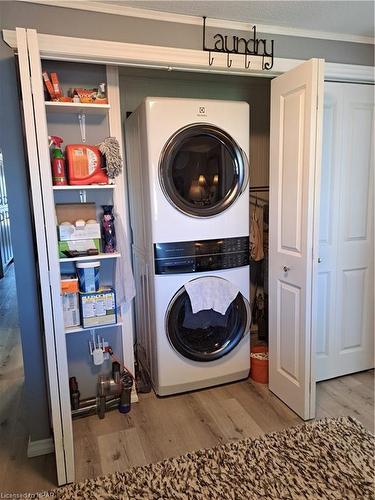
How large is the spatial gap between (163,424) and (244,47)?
7.49 feet

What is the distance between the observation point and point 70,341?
222 centimetres

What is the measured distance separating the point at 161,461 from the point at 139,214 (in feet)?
5.04

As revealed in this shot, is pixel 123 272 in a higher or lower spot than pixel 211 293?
Answer: higher

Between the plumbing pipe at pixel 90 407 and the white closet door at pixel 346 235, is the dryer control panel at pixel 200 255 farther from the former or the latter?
the plumbing pipe at pixel 90 407

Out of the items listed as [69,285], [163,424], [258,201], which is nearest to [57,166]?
[69,285]

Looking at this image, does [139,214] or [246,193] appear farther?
[139,214]

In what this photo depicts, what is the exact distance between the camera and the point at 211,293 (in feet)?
7.73

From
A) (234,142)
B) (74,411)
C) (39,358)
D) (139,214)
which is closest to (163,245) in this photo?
(139,214)

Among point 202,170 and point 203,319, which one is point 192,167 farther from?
point 203,319

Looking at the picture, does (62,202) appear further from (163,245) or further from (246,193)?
(246,193)

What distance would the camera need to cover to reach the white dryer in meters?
2.27

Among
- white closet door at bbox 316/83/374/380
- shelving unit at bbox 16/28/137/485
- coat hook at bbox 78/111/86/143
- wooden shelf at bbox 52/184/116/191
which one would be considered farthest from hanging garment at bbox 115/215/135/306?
white closet door at bbox 316/83/374/380

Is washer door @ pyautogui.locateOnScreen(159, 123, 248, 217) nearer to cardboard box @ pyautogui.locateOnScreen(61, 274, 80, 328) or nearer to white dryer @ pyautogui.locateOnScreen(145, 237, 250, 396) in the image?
white dryer @ pyautogui.locateOnScreen(145, 237, 250, 396)

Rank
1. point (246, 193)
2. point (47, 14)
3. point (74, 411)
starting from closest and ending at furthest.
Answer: point (47, 14) → point (74, 411) → point (246, 193)
